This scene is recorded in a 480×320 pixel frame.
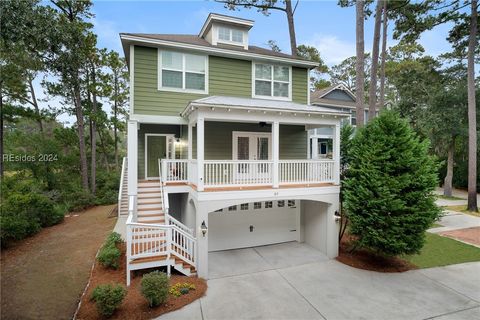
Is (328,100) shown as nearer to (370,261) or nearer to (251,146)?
(251,146)

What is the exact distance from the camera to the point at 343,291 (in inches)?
265

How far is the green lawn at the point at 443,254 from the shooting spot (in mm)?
8656

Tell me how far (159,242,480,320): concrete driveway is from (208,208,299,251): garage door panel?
3.49 ft

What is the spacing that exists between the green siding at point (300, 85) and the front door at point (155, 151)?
6365 mm

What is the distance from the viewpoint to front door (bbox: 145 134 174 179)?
11406mm

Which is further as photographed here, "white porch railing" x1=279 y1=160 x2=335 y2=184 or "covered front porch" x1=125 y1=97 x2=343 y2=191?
"white porch railing" x1=279 y1=160 x2=335 y2=184

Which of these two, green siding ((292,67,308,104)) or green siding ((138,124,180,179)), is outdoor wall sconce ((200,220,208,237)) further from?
green siding ((292,67,308,104))

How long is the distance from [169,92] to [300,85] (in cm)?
622

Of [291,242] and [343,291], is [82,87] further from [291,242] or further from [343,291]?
[343,291]

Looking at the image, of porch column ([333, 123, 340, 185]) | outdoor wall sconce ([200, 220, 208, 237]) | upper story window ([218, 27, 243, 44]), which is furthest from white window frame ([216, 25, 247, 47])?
outdoor wall sconce ([200, 220, 208, 237])

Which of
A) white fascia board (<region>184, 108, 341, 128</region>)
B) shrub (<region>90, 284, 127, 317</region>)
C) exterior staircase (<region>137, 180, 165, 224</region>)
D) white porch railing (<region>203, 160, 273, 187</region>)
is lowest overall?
shrub (<region>90, 284, 127, 317</region>)

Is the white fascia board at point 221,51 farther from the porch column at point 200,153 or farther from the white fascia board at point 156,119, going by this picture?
the porch column at point 200,153

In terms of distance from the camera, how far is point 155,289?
5.64 metres

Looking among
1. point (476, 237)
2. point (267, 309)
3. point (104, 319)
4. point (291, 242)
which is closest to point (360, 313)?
point (267, 309)
